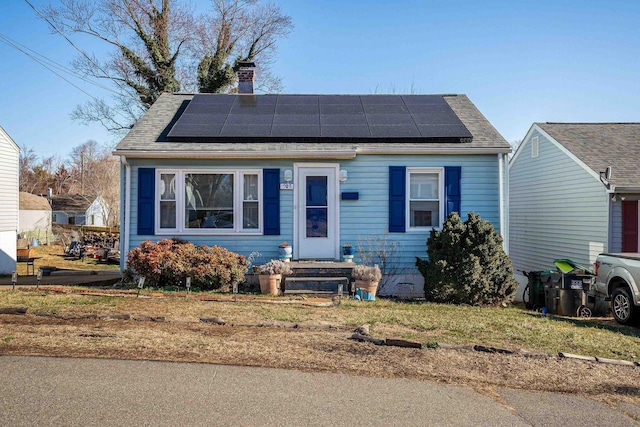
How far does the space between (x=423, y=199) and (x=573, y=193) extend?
19.2ft

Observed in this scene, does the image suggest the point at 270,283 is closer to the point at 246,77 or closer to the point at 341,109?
the point at 341,109

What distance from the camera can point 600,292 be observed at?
9891mm

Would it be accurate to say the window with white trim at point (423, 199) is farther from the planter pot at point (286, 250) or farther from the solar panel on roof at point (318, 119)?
the planter pot at point (286, 250)

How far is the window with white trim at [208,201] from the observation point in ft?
37.1

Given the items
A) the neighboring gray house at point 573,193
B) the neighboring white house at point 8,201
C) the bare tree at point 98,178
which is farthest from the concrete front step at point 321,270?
the bare tree at point 98,178

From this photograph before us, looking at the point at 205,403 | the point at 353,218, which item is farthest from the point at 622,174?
the point at 205,403

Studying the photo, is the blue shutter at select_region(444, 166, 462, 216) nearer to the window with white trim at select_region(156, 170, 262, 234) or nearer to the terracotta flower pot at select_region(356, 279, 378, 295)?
the terracotta flower pot at select_region(356, 279, 378, 295)

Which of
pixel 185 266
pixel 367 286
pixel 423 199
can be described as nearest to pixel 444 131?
pixel 423 199

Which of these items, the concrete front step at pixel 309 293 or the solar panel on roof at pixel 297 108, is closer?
the concrete front step at pixel 309 293

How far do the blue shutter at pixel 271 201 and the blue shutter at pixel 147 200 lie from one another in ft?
7.83

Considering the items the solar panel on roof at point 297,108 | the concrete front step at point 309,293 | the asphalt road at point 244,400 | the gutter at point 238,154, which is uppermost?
the solar panel on roof at point 297,108

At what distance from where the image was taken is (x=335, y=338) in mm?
6578

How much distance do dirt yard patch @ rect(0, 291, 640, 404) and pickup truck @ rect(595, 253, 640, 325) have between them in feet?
1.21

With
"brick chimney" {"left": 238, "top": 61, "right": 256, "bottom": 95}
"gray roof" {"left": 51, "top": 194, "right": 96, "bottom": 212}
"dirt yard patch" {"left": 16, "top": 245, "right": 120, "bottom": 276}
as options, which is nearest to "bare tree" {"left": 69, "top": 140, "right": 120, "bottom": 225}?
"gray roof" {"left": 51, "top": 194, "right": 96, "bottom": 212}
